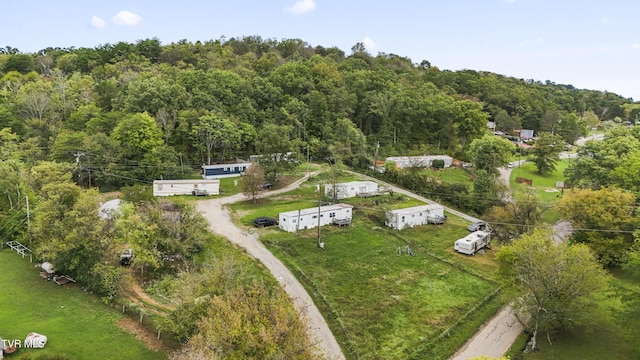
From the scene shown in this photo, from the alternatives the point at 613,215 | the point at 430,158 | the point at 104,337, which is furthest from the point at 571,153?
the point at 104,337

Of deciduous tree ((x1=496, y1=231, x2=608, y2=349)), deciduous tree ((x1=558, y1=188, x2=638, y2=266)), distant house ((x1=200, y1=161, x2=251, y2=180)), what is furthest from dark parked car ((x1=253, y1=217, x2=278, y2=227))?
deciduous tree ((x1=558, y1=188, x2=638, y2=266))

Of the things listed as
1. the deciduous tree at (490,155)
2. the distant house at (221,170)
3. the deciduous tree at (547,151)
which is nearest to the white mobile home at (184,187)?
the distant house at (221,170)

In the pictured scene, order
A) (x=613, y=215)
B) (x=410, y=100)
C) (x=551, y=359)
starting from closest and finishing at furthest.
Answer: (x=551, y=359)
(x=613, y=215)
(x=410, y=100)

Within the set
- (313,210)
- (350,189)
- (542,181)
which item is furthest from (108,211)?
(542,181)

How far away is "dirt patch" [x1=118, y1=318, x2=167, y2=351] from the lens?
62.5 feet

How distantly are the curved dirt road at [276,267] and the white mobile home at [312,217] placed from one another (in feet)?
8.88

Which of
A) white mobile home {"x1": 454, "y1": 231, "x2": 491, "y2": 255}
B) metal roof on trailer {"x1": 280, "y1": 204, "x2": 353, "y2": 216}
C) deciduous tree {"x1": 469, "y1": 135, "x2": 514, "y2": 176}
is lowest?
white mobile home {"x1": 454, "y1": 231, "x2": 491, "y2": 255}

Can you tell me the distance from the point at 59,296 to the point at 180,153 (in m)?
25.6

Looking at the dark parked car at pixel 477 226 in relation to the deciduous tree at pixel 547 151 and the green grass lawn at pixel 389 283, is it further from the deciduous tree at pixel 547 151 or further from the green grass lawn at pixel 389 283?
the deciduous tree at pixel 547 151

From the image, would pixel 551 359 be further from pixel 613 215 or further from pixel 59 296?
pixel 59 296

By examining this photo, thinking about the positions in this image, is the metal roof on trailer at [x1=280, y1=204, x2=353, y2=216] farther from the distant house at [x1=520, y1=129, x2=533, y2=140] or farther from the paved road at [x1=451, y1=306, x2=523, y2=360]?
the distant house at [x1=520, y1=129, x2=533, y2=140]

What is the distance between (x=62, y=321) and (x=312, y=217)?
18.3 m

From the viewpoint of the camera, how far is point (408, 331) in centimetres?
2108

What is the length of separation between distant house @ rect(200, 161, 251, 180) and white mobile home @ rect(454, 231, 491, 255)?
25785 millimetres
